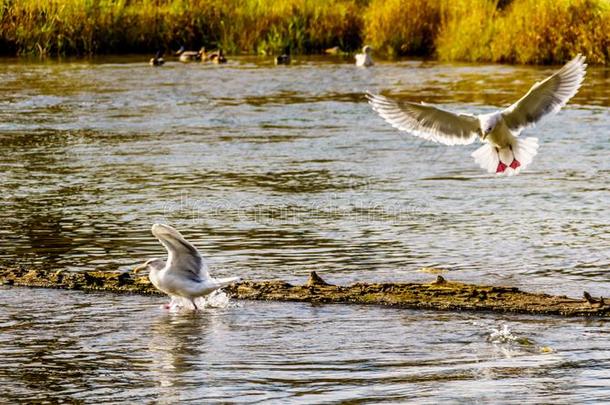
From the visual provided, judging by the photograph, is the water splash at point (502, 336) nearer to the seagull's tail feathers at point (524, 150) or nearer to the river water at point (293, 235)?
the river water at point (293, 235)

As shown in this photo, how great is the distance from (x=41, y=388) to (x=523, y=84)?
18.2 metres

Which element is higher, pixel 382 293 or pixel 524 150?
pixel 524 150

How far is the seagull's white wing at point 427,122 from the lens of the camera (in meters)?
12.2

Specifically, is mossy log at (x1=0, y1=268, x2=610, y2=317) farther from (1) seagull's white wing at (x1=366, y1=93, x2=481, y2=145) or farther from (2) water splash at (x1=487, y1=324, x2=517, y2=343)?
(1) seagull's white wing at (x1=366, y1=93, x2=481, y2=145)

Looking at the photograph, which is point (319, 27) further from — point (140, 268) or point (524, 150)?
point (140, 268)

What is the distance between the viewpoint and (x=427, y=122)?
491 inches

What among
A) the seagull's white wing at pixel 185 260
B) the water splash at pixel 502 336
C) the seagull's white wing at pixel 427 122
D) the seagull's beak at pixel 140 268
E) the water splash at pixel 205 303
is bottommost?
the water splash at pixel 205 303

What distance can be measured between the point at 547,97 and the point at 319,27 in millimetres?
22174

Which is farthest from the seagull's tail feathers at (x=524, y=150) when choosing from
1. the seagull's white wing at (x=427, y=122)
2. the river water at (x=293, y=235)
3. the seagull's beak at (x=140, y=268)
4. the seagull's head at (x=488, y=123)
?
the seagull's beak at (x=140, y=268)

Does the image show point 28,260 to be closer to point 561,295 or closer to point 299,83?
point 561,295

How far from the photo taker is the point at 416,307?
9.81 metres

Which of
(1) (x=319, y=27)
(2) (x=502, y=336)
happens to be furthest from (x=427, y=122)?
(1) (x=319, y=27)

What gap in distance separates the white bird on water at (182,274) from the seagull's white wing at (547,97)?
3.34 metres

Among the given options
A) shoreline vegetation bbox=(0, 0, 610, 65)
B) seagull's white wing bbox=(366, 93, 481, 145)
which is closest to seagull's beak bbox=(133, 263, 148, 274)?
seagull's white wing bbox=(366, 93, 481, 145)
